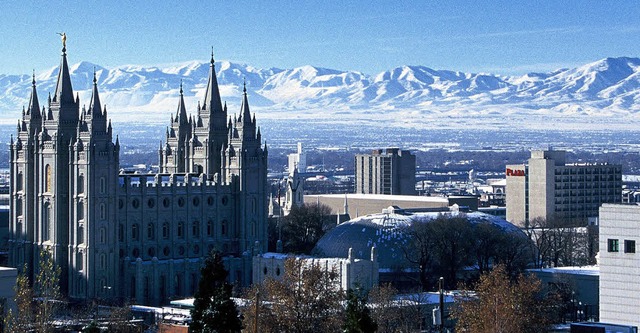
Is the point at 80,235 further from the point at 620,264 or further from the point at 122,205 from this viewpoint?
the point at 620,264

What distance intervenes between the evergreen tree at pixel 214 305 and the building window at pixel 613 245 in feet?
92.1

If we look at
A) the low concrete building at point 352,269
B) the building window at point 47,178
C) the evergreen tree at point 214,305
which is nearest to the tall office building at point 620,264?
the evergreen tree at point 214,305

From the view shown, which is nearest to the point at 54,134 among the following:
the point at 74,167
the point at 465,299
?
the point at 74,167

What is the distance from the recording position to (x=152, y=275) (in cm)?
13250

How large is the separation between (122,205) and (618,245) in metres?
54.1

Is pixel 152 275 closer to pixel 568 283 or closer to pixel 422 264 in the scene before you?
pixel 422 264

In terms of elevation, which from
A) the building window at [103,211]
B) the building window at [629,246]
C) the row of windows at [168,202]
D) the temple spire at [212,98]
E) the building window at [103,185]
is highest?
the temple spire at [212,98]

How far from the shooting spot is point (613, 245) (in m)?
89.9

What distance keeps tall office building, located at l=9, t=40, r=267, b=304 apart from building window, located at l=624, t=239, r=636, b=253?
160ft

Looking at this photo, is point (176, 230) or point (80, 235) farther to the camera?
→ point (176, 230)

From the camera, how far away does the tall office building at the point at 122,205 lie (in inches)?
5138

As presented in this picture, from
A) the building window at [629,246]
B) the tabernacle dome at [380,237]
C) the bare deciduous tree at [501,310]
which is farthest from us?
the tabernacle dome at [380,237]

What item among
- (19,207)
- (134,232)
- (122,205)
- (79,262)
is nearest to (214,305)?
(79,262)

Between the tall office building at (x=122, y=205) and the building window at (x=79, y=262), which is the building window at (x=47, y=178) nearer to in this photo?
the tall office building at (x=122, y=205)
